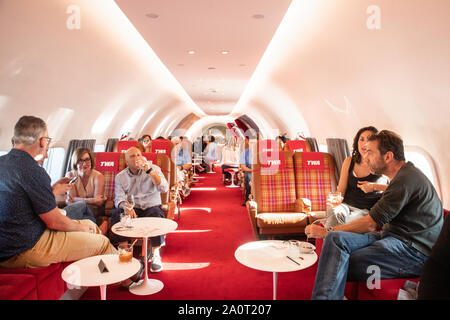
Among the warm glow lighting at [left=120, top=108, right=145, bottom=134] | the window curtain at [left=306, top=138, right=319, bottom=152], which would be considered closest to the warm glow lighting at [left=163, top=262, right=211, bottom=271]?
the window curtain at [left=306, top=138, right=319, bottom=152]

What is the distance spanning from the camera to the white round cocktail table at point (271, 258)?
2.21 meters

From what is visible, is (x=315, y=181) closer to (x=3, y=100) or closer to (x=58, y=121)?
(x=3, y=100)

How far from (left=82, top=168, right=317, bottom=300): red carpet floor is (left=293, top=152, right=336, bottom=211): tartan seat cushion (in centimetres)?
111

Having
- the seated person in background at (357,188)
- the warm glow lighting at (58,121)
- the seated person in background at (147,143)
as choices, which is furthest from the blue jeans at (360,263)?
the seated person in background at (147,143)

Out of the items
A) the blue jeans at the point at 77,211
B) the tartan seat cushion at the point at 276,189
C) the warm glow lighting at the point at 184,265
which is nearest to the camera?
the blue jeans at the point at 77,211

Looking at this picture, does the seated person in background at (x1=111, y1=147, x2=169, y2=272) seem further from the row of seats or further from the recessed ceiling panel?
the recessed ceiling panel

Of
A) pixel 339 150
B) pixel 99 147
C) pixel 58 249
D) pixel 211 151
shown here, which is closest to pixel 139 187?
pixel 58 249

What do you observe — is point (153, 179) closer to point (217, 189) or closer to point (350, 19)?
point (350, 19)

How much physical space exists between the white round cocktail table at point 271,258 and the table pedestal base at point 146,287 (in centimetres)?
111

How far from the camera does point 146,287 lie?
3.12 metres

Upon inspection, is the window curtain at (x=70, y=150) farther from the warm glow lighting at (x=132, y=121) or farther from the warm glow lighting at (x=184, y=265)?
the warm glow lighting at (x=184, y=265)

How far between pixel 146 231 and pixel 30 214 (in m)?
0.98

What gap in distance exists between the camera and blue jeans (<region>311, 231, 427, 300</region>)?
2.21 metres

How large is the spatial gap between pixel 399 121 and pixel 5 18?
15.1 feet
